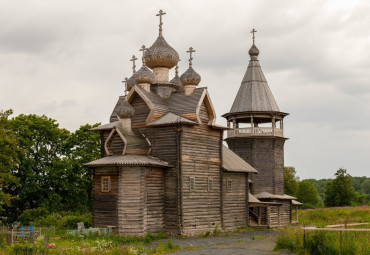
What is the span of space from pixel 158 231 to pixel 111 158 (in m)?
4.71

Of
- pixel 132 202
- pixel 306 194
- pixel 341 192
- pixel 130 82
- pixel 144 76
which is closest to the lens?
pixel 132 202

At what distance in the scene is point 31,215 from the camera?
121 feet

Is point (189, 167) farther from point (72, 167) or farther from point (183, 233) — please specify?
point (72, 167)

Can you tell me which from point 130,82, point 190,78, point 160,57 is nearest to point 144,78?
point 160,57

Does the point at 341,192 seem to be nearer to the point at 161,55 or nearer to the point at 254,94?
the point at 254,94

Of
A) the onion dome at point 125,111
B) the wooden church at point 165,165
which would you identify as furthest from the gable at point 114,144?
the onion dome at point 125,111

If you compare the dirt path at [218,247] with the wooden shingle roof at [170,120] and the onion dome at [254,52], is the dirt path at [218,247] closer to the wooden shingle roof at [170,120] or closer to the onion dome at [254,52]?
the wooden shingle roof at [170,120]

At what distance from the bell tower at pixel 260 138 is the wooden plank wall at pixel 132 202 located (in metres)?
15.2

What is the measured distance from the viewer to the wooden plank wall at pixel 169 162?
27.8m

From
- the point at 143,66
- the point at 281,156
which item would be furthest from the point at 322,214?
the point at 143,66

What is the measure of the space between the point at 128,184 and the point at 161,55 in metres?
8.97

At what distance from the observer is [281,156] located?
40.8 meters

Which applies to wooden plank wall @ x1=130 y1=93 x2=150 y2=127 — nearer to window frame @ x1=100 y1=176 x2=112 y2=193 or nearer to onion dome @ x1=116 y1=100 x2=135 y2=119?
onion dome @ x1=116 y1=100 x2=135 y2=119

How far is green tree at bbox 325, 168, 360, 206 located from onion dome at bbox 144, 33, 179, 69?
3115 cm
